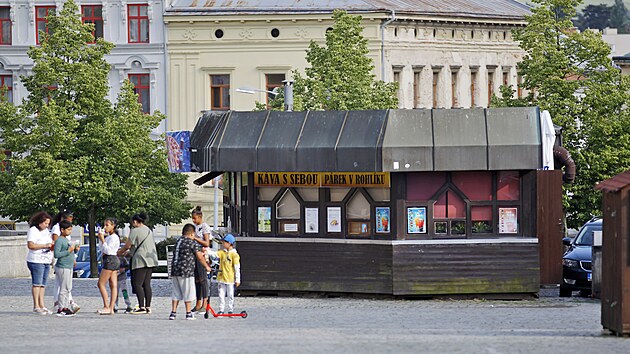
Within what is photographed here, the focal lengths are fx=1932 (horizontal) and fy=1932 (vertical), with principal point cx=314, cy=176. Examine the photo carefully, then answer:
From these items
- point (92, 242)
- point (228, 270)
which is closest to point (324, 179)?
point (228, 270)

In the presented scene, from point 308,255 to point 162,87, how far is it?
154ft

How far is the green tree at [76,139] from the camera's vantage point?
5762 cm

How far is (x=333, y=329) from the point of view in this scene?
81.6 feet

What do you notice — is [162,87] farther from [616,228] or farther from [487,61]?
[616,228]

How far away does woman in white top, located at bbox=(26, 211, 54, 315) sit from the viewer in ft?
94.5

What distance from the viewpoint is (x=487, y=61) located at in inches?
3324

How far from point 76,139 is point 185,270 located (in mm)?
32246

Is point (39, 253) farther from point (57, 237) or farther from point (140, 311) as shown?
point (140, 311)

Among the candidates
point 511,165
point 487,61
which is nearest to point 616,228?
point 511,165

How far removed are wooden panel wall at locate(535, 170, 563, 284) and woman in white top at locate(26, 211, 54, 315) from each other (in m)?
8.82

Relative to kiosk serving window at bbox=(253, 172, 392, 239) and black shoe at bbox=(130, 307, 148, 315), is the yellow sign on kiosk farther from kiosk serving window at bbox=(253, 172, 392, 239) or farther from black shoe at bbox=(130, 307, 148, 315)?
black shoe at bbox=(130, 307, 148, 315)

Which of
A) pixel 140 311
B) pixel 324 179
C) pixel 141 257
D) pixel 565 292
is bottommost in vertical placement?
pixel 565 292

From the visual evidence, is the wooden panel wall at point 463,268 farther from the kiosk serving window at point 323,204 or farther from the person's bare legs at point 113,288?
the person's bare legs at point 113,288

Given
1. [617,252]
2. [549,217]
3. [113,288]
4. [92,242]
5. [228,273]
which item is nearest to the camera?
[617,252]
